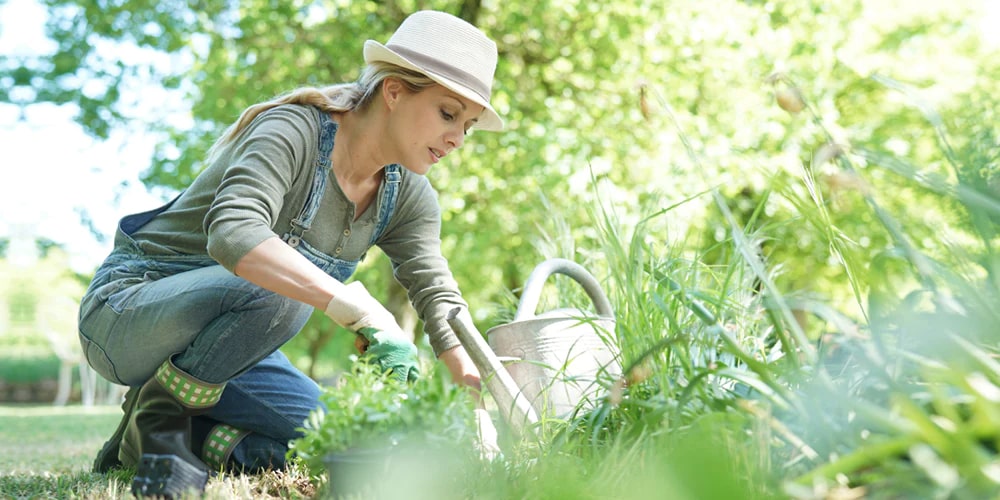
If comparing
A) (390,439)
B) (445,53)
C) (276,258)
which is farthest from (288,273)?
(445,53)

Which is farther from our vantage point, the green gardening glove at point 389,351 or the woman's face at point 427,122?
the woman's face at point 427,122

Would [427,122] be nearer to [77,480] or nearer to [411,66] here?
[411,66]

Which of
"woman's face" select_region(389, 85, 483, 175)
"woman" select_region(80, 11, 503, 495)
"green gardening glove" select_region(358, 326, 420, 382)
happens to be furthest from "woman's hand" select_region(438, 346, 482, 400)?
"woman's face" select_region(389, 85, 483, 175)

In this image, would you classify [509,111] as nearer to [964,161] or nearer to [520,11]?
[520,11]

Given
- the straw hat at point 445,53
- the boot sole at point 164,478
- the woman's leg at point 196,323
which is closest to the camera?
the boot sole at point 164,478

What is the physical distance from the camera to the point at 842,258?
1388 mm

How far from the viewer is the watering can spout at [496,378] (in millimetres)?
1793

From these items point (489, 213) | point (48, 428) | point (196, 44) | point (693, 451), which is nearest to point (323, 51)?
point (196, 44)

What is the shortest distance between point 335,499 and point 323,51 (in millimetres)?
5818

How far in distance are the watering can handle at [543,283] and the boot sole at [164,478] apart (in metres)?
0.97

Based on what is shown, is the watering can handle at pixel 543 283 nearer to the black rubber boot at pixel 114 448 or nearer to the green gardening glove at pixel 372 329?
the green gardening glove at pixel 372 329

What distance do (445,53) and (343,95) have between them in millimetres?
350

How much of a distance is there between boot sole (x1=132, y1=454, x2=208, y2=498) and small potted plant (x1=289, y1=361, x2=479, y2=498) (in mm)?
335

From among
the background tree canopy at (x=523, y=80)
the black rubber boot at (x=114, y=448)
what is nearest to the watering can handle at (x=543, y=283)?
the black rubber boot at (x=114, y=448)
